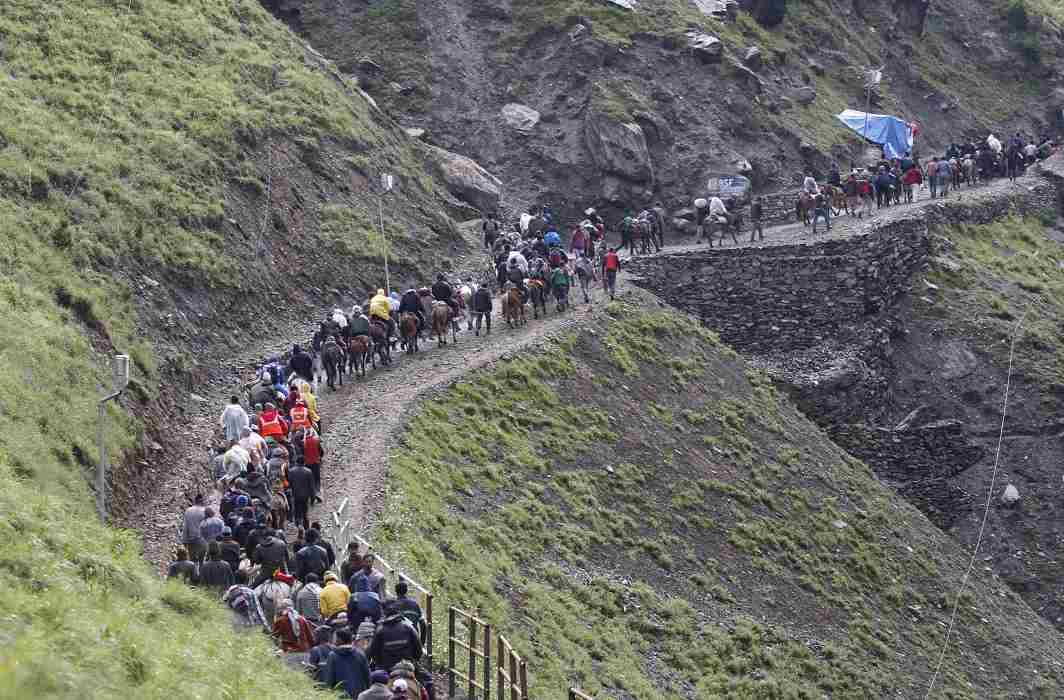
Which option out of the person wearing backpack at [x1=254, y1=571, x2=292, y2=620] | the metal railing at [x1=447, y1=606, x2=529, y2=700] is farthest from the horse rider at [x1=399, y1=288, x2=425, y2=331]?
the person wearing backpack at [x1=254, y1=571, x2=292, y2=620]

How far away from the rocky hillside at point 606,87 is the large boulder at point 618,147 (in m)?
0.05

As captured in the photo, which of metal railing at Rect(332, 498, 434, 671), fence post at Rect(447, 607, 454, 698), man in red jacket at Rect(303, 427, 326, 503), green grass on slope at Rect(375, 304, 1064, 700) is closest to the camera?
fence post at Rect(447, 607, 454, 698)

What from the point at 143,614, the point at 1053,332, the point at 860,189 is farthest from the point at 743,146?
the point at 143,614

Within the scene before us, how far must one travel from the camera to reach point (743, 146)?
2314 inches

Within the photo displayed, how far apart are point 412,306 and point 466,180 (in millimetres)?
17009

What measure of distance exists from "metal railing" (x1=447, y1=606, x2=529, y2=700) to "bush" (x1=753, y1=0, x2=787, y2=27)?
4981 centimetres

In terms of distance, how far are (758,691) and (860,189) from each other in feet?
85.5

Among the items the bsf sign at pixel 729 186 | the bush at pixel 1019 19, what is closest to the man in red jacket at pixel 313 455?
the bsf sign at pixel 729 186

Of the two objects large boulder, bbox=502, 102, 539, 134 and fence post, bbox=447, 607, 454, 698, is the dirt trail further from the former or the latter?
large boulder, bbox=502, 102, 539, 134

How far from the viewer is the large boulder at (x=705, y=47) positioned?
61281 mm

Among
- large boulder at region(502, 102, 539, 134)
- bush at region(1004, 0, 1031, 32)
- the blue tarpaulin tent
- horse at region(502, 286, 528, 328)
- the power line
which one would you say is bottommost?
the power line

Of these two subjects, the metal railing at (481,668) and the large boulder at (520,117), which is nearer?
the metal railing at (481,668)

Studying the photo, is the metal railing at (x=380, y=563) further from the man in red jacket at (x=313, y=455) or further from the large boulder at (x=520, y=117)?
the large boulder at (x=520, y=117)

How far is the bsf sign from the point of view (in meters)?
56.5
